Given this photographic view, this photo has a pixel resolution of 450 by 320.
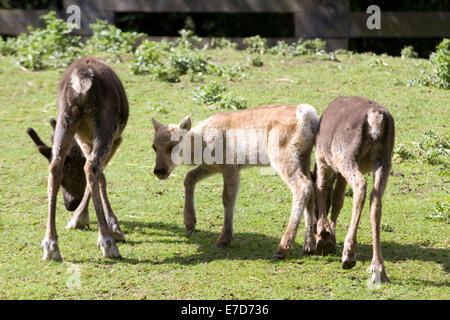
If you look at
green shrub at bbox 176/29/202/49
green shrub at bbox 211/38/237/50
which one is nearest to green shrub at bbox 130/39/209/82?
green shrub at bbox 176/29/202/49

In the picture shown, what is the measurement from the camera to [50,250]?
24.4ft

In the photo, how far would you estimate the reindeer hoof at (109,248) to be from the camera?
7496mm

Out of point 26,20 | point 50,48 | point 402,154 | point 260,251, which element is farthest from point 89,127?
point 26,20

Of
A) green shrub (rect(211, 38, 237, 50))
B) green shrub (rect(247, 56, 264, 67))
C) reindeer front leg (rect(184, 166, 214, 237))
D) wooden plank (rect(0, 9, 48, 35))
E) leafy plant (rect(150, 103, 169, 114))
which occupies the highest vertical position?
wooden plank (rect(0, 9, 48, 35))

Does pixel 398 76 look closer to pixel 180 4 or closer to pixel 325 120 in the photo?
pixel 180 4

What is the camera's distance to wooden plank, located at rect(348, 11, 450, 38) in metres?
16.2

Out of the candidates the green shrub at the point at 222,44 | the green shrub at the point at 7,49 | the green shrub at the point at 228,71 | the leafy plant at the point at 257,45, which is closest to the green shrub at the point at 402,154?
the green shrub at the point at 228,71

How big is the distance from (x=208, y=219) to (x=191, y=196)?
838 millimetres

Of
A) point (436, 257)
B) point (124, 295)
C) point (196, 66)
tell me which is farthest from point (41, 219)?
point (196, 66)

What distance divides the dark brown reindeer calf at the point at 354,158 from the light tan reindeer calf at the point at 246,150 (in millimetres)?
210

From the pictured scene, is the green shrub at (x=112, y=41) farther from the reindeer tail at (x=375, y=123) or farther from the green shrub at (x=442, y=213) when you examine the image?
the reindeer tail at (x=375, y=123)

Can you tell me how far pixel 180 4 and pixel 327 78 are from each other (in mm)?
4667

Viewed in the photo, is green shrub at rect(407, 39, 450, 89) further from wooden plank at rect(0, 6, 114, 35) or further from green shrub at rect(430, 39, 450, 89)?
wooden plank at rect(0, 6, 114, 35)

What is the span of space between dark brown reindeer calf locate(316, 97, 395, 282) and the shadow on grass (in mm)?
440
